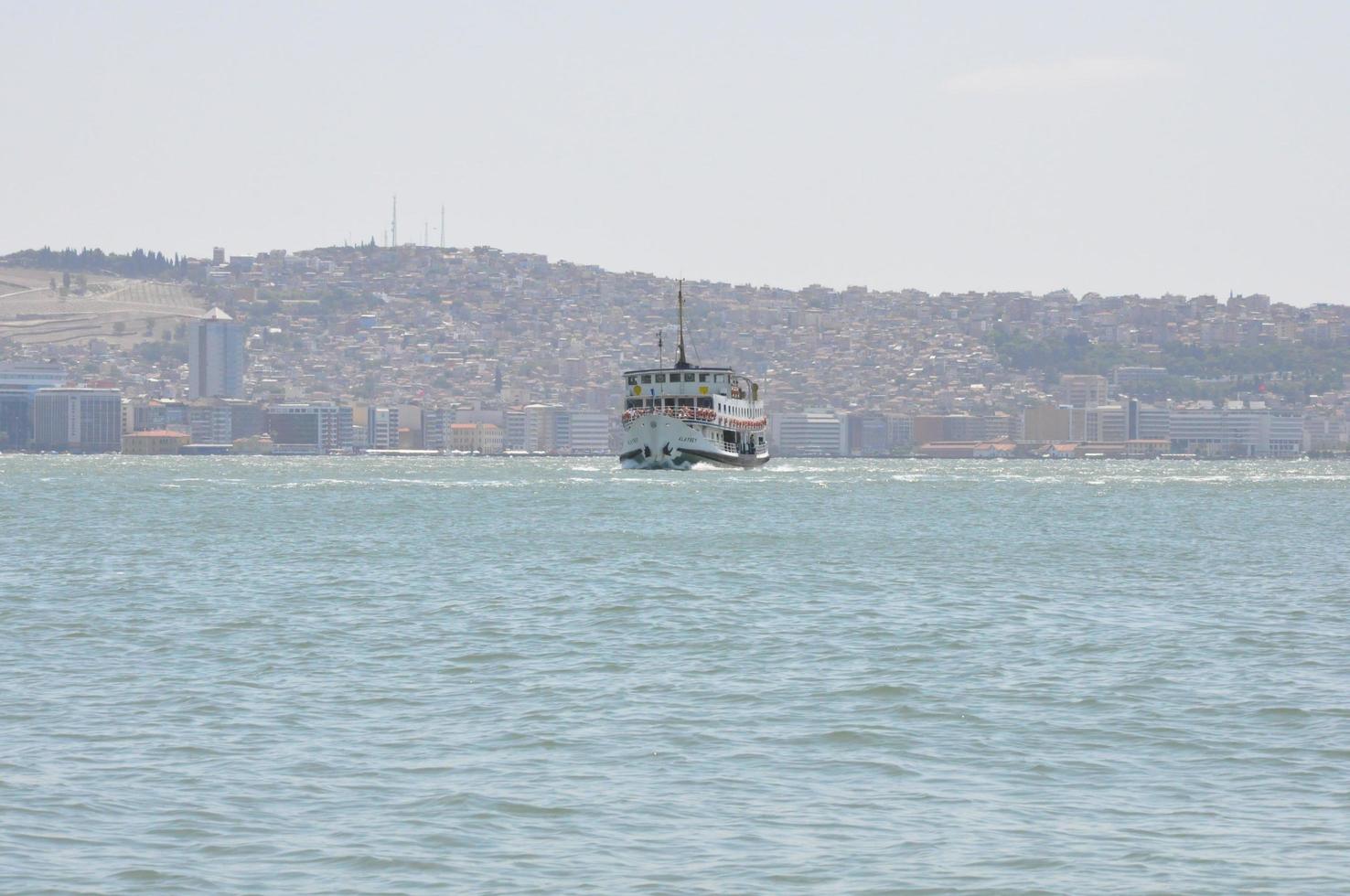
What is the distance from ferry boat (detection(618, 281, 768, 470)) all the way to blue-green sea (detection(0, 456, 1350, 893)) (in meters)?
57.7

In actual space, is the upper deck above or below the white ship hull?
above

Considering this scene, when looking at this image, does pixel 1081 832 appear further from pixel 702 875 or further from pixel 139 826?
pixel 139 826

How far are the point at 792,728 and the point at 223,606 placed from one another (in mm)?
12102

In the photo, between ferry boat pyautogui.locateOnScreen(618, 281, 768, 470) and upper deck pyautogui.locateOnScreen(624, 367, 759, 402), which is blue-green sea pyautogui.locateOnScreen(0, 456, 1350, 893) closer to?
ferry boat pyautogui.locateOnScreen(618, 281, 768, 470)

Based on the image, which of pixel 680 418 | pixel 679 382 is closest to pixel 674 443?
pixel 680 418

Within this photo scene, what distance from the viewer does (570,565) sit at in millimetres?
32844

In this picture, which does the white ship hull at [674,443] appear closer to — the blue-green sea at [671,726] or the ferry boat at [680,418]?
the ferry boat at [680,418]

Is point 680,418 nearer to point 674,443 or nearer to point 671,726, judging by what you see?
point 674,443

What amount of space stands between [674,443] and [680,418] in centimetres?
165

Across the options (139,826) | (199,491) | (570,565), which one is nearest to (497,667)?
(139,826)

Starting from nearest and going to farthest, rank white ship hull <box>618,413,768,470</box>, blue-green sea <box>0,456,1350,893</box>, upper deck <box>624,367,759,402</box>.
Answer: blue-green sea <box>0,456,1350,893</box>, white ship hull <box>618,413,768,470</box>, upper deck <box>624,367,759,402</box>

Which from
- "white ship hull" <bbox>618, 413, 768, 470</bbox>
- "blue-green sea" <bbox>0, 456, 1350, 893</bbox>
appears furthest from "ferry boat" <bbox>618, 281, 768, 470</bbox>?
"blue-green sea" <bbox>0, 456, 1350, 893</bbox>

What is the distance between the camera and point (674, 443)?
9262 cm

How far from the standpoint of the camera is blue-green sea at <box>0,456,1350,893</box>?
1098 centimetres
